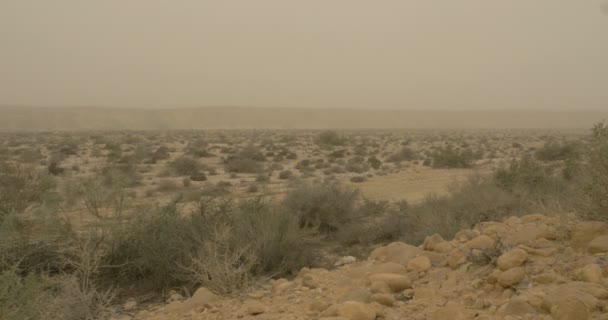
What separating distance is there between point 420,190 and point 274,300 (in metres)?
10.2

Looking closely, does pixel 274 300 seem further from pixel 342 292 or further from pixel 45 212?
pixel 45 212

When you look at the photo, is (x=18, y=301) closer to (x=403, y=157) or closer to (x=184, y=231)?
(x=184, y=231)

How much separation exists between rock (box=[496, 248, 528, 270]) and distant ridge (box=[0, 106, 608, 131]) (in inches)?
3890

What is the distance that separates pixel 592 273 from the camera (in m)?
3.41

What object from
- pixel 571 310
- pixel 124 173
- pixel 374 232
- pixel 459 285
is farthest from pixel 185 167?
pixel 571 310

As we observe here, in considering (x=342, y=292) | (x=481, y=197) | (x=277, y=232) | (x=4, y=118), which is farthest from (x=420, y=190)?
(x=4, y=118)

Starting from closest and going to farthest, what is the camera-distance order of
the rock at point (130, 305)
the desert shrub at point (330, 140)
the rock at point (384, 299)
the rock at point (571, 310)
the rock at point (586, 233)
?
the rock at point (571, 310)
the rock at point (384, 299)
the rock at point (586, 233)
the rock at point (130, 305)
the desert shrub at point (330, 140)

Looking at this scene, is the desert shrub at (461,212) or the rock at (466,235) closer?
the rock at (466,235)

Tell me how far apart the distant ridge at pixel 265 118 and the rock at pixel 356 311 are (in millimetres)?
98384

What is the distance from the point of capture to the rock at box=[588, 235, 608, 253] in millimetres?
3918

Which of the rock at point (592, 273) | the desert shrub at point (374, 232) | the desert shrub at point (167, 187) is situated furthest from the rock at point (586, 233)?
the desert shrub at point (167, 187)

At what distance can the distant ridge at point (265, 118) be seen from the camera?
101688mm

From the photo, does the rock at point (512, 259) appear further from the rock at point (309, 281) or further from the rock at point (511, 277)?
the rock at point (309, 281)

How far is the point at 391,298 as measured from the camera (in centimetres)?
408
